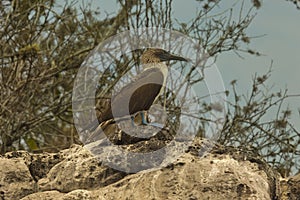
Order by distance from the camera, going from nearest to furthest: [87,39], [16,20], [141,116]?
[141,116]
[16,20]
[87,39]

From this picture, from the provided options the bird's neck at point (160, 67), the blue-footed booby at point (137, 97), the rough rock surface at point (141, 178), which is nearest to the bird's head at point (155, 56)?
Result: the bird's neck at point (160, 67)

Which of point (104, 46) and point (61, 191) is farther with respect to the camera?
point (104, 46)

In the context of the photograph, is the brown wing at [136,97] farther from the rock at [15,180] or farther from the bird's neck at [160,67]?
the rock at [15,180]

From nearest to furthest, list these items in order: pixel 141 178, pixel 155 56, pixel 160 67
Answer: pixel 141 178
pixel 160 67
pixel 155 56

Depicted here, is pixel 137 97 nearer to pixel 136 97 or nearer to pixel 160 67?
pixel 136 97

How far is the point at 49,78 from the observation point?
12.1 metres

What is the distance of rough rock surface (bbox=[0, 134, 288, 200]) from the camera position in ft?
15.7

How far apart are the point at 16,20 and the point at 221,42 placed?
12.0 feet

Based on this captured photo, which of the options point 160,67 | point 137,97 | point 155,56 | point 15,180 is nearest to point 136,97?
point 137,97

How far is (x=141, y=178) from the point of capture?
5094 millimetres

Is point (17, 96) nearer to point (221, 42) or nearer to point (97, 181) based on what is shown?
point (221, 42)

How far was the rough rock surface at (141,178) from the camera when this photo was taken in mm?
4793

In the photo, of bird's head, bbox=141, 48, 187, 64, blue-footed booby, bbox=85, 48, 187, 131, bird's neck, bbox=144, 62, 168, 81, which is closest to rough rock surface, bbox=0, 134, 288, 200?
blue-footed booby, bbox=85, 48, 187, 131

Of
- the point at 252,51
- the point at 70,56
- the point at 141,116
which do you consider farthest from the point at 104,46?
Result: the point at 141,116
